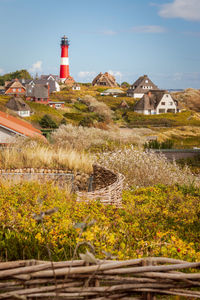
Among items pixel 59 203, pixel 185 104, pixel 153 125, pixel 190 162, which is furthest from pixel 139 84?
pixel 59 203

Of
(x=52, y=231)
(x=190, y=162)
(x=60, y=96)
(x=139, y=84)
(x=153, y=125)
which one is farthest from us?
(x=139, y=84)

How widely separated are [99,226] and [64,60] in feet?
291

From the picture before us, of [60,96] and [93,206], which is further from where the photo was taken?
[60,96]

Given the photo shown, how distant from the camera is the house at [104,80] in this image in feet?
321

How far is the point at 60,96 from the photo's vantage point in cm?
7338

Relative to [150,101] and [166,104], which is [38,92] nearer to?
[150,101]

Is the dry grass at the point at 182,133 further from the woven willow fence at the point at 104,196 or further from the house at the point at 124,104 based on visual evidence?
the woven willow fence at the point at 104,196

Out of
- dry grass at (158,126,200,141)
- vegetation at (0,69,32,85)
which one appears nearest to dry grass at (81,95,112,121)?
dry grass at (158,126,200,141)

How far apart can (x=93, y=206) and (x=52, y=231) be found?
1.46 meters

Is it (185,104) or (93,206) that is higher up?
(185,104)

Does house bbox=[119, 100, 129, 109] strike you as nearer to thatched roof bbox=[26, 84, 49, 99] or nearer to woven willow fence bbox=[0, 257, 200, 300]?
thatched roof bbox=[26, 84, 49, 99]

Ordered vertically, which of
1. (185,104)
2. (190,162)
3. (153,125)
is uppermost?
(185,104)

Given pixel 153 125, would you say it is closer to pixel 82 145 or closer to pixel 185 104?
pixel 185 104

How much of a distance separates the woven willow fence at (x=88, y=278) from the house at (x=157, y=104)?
2518 inches
